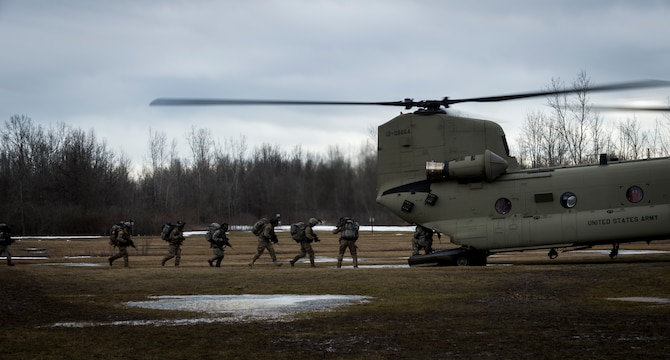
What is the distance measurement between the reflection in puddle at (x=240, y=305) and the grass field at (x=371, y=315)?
0.38 metres

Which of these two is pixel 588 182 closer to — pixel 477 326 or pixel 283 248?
pixel 477 326

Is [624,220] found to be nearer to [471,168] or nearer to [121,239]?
[471,168]

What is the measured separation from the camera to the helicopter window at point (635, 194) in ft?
75.4

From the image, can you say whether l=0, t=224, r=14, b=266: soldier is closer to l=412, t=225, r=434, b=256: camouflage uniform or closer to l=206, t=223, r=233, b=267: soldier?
l=206, t=223, r=233, b=267: soldier

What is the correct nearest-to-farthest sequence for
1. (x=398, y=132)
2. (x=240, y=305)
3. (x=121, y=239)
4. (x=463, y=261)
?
(x=240, y=305) → (x=463, y=261) → (x=398, y=132) → (x=121, y=239)

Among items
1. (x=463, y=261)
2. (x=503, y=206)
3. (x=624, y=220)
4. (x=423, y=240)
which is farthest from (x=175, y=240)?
(x=624, y=220)

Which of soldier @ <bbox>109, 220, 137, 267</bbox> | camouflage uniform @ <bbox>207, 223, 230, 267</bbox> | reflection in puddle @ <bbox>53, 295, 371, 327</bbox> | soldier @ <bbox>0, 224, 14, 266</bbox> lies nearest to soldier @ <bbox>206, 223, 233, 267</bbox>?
camouflage uniform @ <bbox>207, 223, 230, 267</bbox>

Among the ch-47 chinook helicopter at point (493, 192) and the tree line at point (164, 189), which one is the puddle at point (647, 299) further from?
the tree line at point (164, 189)

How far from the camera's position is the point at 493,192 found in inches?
968

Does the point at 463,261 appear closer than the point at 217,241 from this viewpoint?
Yes

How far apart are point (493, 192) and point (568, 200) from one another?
86.5 inches

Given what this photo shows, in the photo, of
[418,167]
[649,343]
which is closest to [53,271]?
[418,167]

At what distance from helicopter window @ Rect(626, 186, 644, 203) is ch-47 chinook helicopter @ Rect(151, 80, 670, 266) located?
0.03 meters

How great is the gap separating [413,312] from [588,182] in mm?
10460
